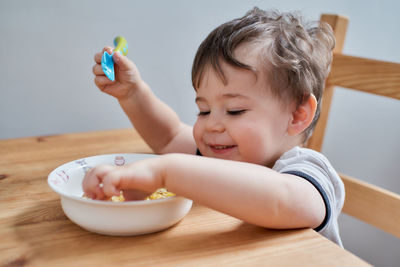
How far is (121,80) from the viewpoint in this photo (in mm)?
912

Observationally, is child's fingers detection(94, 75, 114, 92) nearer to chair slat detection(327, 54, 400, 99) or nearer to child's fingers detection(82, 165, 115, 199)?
child's fingers detection(82, 165, 115, 199)

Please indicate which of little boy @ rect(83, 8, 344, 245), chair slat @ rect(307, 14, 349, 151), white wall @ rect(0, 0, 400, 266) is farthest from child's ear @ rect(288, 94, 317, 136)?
white wall @ rect(0, 0, 400, 266)

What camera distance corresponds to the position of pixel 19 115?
4.16 ft

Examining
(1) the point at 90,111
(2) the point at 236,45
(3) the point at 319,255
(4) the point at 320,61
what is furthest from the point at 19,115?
(3) the point at 319,255

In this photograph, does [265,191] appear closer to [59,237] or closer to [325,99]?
[59,237]

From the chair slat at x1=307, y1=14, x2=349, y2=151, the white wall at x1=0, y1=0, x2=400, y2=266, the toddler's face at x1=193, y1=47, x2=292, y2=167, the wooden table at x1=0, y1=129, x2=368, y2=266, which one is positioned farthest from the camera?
the white wall at x1=0, y1=0, x2=400, y2=266

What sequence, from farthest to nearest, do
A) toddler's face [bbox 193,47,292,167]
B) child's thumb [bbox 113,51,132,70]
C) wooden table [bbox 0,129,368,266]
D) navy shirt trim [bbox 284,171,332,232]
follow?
child's thumb [bbox 113,51,132,70] < toddler's face [bbox 193,47,292,167] < navy shirt trim [bbox 284,171,332,232] < wooden table [bbox 0,129,368,266]

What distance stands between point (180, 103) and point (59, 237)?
1180 millimetres

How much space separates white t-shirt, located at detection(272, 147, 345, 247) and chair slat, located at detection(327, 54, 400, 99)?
1.21 ft

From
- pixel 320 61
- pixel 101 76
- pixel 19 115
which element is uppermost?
pixel 320 61

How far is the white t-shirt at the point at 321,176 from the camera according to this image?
566mm

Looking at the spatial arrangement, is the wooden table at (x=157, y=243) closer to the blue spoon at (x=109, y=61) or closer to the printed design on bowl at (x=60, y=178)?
the printed design on bowl at (x=60, y=178)

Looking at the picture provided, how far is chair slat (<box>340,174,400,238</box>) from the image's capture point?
85 centimetres

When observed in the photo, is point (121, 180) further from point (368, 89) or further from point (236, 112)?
point (368, 89)
